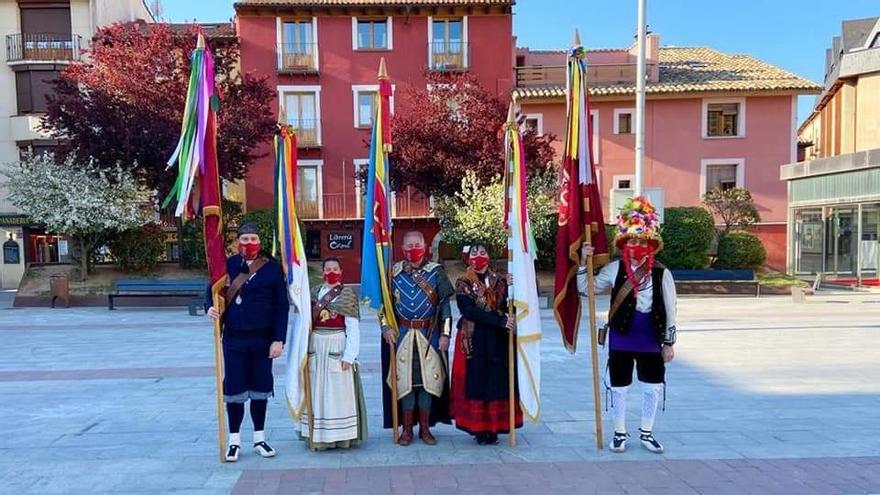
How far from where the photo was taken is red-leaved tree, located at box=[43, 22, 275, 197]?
58.0 ft

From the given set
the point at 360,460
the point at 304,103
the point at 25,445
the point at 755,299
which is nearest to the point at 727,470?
the point at 360,460

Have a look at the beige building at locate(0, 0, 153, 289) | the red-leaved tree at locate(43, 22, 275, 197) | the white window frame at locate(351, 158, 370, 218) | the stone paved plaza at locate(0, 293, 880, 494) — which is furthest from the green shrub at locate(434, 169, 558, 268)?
the beige building at locate(0, 0, 153, 289)

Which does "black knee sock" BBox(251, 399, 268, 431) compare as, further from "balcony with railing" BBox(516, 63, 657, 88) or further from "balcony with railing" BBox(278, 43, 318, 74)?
"balcony with railing" BBox(516, 63, 657, 88)

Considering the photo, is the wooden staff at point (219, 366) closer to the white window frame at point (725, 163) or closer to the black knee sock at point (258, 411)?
the black knee sock at point (258, 411)

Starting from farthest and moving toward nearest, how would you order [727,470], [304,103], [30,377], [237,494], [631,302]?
1. [304,103]
2. [30,377]
3. [631,302]
4. [727,470]
5. [237,494]

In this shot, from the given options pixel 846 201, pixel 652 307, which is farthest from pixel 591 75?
pixel 652 307

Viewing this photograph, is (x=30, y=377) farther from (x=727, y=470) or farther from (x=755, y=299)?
(x=755, y=299)

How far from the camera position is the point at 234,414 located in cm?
482

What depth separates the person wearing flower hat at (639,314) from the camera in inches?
191

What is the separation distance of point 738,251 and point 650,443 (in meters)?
18.1

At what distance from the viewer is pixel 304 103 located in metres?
25.5

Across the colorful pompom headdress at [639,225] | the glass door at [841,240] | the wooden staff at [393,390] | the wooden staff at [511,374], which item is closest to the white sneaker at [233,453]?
the wooden staff at [393,390]

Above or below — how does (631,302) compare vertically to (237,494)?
above

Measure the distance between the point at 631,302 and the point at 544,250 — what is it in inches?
607
